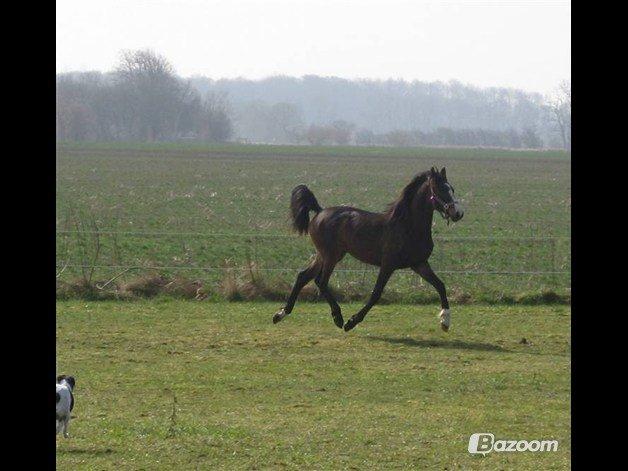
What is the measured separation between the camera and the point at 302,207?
14320mm

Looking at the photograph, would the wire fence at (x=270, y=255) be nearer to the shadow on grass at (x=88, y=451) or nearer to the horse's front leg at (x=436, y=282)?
the horse's front leg at (x=436, y=282)

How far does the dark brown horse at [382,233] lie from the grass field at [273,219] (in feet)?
8.26

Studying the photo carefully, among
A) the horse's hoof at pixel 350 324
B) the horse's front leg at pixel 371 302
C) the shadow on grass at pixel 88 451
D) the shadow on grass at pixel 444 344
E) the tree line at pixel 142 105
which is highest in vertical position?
the tree line at pixel 142 105

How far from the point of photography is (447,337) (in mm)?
13352

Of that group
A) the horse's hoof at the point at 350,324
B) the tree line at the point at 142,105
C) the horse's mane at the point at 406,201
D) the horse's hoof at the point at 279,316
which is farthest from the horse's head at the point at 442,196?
the tree line at the point at 142,105

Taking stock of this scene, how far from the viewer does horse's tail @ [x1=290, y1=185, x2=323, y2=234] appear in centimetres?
1432

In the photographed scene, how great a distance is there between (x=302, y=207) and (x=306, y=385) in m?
4.27

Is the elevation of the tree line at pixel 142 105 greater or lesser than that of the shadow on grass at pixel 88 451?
greater

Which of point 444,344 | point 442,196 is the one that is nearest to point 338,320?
point 444,344

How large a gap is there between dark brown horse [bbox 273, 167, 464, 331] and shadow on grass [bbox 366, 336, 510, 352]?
528 millimetres

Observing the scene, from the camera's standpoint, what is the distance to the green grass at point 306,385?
25.5 feet
